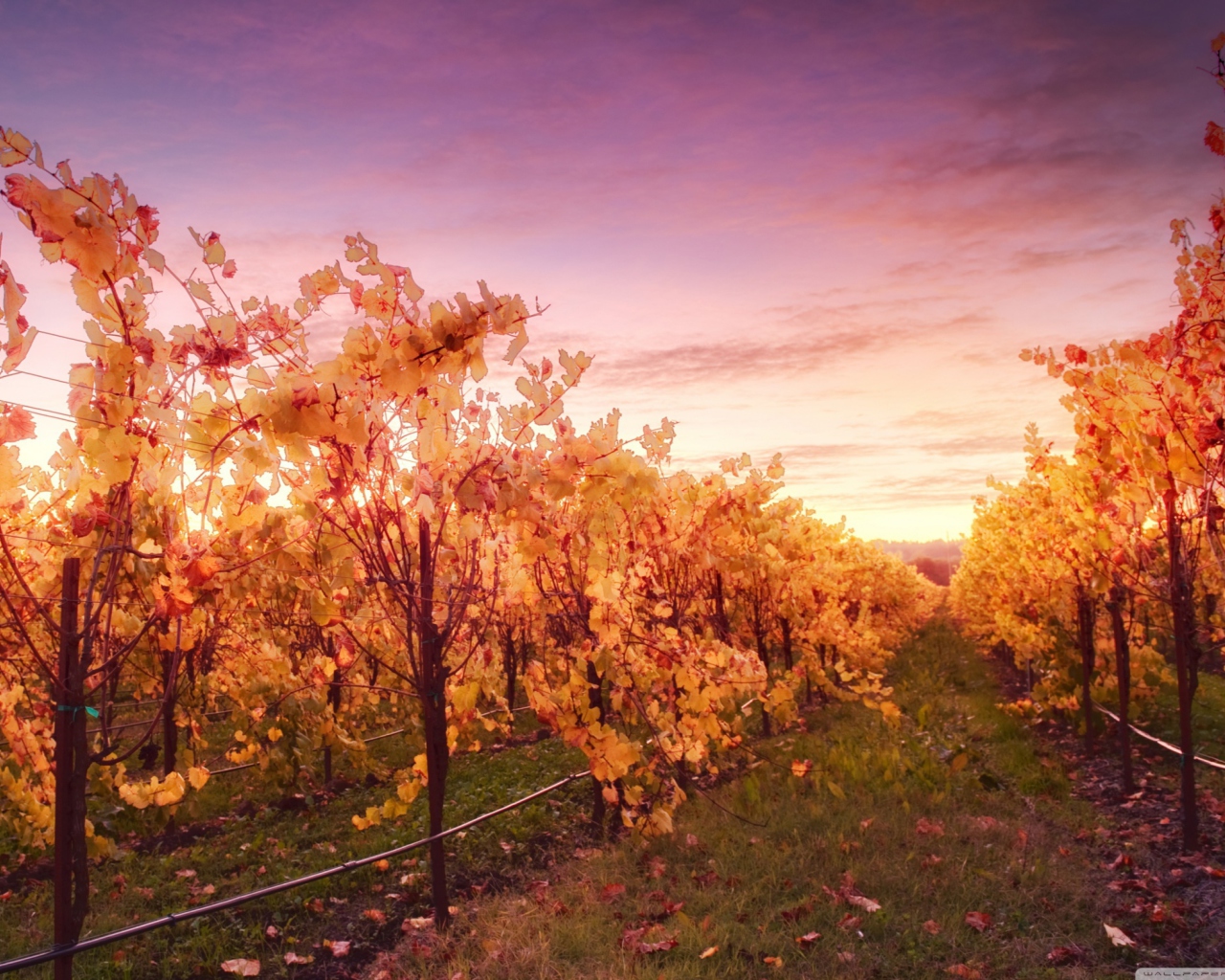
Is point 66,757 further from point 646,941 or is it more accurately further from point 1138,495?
point 1138,495

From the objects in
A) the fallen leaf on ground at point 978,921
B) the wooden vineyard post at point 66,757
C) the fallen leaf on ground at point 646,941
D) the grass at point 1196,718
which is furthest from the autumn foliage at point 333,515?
the grass at point 1196,718

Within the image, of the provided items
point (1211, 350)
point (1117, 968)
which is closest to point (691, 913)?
point (1117, 968)

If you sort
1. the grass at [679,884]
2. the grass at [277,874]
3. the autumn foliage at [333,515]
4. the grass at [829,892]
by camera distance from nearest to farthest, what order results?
1. the autumn foliage at [333,515]
2. the grass at [829,892]
3. the grass at [679,884]
4. the grass at [277,874]

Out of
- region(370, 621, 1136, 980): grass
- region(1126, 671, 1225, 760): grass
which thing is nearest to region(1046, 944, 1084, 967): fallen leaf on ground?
region(370, 621, 1136, 980): grass

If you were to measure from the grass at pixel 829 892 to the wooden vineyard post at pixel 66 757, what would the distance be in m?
1.82

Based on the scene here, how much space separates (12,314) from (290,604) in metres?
6.09

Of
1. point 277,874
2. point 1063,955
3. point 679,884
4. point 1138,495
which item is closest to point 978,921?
point 1063,955

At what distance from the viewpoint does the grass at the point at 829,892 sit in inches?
169

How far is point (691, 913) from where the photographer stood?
195 inches

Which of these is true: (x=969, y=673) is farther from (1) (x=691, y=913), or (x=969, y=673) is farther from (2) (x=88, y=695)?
(2) (x=88, y=695)

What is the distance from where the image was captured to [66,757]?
9.81 ft

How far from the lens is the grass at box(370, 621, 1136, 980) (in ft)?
14.1

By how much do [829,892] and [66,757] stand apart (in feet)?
14.5

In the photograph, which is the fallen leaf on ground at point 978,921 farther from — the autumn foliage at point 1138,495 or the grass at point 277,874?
the grass at point 277,874
